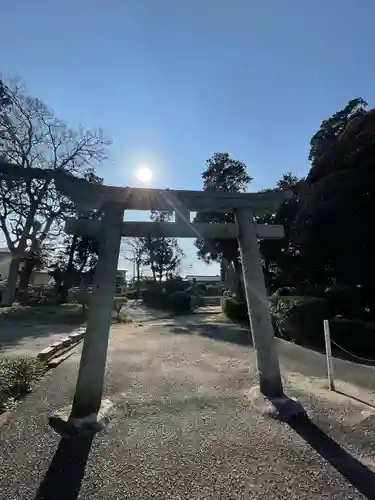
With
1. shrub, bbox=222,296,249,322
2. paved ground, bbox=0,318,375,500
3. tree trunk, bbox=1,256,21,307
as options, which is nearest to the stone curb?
paved ground, bbox=0,318,375,500

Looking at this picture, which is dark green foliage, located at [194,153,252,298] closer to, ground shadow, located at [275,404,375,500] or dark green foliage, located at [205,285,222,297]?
ground shadow, located at [275,404,375,500]

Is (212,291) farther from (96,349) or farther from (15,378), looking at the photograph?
(96,349)

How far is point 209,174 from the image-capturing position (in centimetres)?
2755

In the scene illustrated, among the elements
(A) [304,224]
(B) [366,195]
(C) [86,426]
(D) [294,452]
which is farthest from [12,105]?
(D) [294,452]

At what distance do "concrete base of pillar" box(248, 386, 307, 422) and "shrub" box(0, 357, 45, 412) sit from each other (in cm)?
347

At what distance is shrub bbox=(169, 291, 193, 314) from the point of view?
30.2 m

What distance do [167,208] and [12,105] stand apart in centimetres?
2042

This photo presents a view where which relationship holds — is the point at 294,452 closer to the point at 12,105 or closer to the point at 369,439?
the point at 369,439

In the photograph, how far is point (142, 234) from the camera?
5816 mm

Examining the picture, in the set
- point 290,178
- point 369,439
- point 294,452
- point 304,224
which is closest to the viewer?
point 294,452

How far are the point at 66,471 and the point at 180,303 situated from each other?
27068 millimetres

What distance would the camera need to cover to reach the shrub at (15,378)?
17.6 feet

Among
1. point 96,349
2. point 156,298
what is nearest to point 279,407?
point 96,349

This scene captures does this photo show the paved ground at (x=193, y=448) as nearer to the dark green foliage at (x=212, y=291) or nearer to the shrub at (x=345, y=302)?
the shrub at (x=345, y=302)
